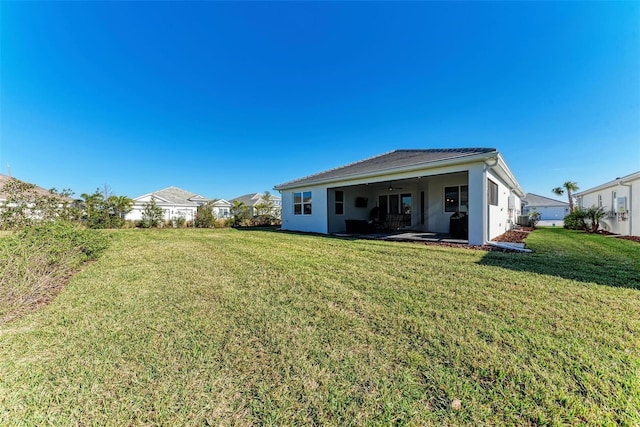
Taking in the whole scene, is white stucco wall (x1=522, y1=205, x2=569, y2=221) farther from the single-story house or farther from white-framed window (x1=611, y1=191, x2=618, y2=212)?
the single-story house

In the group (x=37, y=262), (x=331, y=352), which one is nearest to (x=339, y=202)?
(x=37, y=262)

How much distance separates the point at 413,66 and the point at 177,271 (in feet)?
42.8

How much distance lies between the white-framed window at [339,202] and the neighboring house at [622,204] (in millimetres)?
12597

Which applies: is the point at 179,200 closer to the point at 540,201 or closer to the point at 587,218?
the point at 587,218

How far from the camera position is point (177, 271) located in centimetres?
519

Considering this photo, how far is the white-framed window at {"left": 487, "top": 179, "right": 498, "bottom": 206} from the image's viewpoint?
29.0 ft

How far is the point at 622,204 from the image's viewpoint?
39.0 ft

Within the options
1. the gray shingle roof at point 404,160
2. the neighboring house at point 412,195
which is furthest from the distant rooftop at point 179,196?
the neighboring house at point 412,195

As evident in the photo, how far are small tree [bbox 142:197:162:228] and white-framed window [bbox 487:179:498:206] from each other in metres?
18.4

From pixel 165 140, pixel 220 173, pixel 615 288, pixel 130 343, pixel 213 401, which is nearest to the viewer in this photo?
pixel 213 401

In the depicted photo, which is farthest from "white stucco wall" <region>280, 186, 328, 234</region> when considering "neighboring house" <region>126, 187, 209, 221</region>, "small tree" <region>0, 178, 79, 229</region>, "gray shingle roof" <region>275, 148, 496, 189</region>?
"small tree" <region>0, 178, 79, 229</region>

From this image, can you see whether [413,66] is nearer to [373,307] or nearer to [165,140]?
[373,307]

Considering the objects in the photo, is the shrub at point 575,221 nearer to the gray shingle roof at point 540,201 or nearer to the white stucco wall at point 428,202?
the white stucco wall at point 428,202

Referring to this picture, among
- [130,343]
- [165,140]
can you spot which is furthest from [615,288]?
[165,140]
